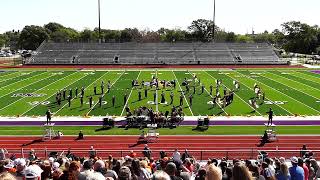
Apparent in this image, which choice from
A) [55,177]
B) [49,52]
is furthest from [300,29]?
[55,177]

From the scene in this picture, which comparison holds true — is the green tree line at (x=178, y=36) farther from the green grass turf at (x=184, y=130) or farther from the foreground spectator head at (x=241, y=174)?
the foreground spectator head at (x=241, y=174)

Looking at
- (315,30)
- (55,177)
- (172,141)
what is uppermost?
(315,30)

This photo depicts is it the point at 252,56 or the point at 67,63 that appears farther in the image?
the point at 252,56

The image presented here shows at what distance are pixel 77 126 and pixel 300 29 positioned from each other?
4478 inches

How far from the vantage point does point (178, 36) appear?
143 m

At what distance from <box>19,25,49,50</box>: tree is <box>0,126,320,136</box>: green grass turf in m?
109

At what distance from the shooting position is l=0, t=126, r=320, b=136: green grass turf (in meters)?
24.7

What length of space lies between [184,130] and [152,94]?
1313cm

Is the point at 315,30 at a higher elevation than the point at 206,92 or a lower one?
higher

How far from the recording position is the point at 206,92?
3934 cm

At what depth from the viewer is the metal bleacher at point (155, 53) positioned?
7556 cm

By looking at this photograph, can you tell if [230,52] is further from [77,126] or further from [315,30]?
[77,126]

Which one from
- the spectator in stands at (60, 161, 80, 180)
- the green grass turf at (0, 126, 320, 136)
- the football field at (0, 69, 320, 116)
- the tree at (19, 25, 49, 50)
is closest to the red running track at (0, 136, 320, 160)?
the green grass turf at (0, 126, 320, 136)

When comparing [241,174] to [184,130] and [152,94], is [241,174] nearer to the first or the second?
[184,130]
